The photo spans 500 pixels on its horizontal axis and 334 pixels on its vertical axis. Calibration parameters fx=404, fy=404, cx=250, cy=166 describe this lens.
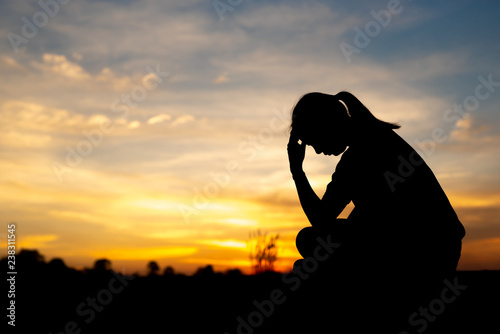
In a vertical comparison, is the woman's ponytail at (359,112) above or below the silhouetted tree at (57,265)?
above

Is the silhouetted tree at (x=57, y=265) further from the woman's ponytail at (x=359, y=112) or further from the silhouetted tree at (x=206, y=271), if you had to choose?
the woman's ponytail at (x=359, y=112)

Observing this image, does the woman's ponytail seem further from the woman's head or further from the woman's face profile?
the woman's face profile

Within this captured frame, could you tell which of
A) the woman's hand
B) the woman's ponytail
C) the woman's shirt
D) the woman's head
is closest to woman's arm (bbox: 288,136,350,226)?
the woman's hand

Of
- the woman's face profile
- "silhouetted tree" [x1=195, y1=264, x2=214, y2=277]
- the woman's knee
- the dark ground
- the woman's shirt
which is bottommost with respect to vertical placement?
the dark ground

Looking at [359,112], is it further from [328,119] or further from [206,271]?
[206,271]

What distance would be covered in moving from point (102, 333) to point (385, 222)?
233 cm

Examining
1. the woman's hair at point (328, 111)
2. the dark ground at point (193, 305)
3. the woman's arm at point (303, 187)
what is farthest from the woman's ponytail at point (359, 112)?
the dark ground at point (193, 305)

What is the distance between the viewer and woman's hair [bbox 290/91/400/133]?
2.64m

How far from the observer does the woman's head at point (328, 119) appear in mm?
2699

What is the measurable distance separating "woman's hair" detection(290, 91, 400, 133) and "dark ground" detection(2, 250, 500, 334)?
3.53 feet

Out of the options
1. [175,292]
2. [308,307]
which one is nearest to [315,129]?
[308,307]

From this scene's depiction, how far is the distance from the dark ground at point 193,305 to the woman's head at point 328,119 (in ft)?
3.16

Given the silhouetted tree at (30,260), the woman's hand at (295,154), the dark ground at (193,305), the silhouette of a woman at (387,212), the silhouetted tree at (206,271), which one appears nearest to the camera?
the silhouette of a woman at (387,212)

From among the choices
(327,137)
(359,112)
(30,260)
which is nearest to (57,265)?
(30,260)
